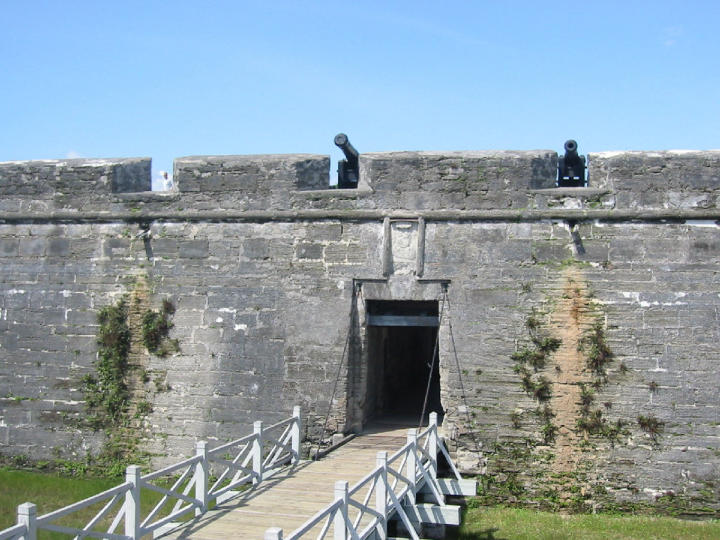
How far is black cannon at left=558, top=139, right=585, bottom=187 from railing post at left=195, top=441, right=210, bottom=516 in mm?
5914

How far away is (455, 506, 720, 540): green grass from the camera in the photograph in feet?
29.0

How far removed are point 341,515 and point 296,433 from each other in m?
3.49

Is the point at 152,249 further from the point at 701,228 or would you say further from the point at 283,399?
the point at 701,228

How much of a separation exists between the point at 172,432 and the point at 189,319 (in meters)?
1.52

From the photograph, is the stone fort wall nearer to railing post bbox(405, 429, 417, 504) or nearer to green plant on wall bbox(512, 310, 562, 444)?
green plant on wall bbox(512, 310, 562, 444)

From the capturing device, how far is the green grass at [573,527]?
8.84 m

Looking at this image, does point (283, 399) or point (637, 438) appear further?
point (283, 399)

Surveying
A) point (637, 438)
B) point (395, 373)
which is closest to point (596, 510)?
point (637, 438)

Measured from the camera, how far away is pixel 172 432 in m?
10.5

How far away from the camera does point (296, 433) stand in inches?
377

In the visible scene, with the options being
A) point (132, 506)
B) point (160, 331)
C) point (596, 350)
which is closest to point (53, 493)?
point (160, 331)

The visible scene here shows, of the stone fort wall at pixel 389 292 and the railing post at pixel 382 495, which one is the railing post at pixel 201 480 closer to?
the railing post at pixel 382 495

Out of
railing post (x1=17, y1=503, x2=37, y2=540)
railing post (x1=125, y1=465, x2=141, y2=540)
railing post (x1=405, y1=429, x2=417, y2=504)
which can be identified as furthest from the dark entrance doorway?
railing post (x1=17, y1=503, x2=37, y2=540)

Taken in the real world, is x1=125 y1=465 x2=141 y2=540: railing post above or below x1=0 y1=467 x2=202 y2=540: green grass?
above
